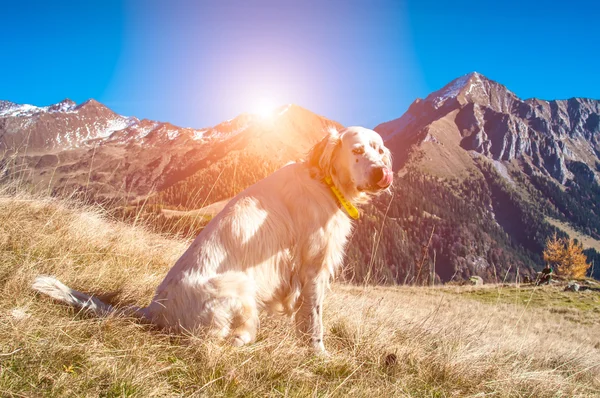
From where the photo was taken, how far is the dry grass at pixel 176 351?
240cm

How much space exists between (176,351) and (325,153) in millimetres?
2393

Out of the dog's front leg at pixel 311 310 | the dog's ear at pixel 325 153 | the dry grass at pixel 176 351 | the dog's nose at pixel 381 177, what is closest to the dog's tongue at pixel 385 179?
the dog's nose at pixel 381 177

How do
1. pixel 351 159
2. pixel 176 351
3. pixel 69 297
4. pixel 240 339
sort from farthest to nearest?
pixel 351 159 → pixel 240 339 → pixel 69 297 → pixel 176 351

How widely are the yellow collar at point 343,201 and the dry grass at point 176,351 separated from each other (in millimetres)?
1261

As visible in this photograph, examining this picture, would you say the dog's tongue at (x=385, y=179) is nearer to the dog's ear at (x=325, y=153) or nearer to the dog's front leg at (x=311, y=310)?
the dog's ear at (x=325, y=153)

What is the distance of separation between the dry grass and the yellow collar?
126cm

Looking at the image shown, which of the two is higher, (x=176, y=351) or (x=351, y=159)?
(x=351, y=159)

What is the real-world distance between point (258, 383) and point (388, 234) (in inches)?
5920

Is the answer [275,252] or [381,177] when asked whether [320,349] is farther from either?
[381,177]

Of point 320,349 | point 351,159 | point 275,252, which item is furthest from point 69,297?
point 351,159

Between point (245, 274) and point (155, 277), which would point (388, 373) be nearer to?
point (245, 274)

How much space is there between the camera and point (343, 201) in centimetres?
402

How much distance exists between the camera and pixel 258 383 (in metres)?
2.69

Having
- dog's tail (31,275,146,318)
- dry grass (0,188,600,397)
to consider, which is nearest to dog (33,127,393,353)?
dog's tail (31,275,146,318)
